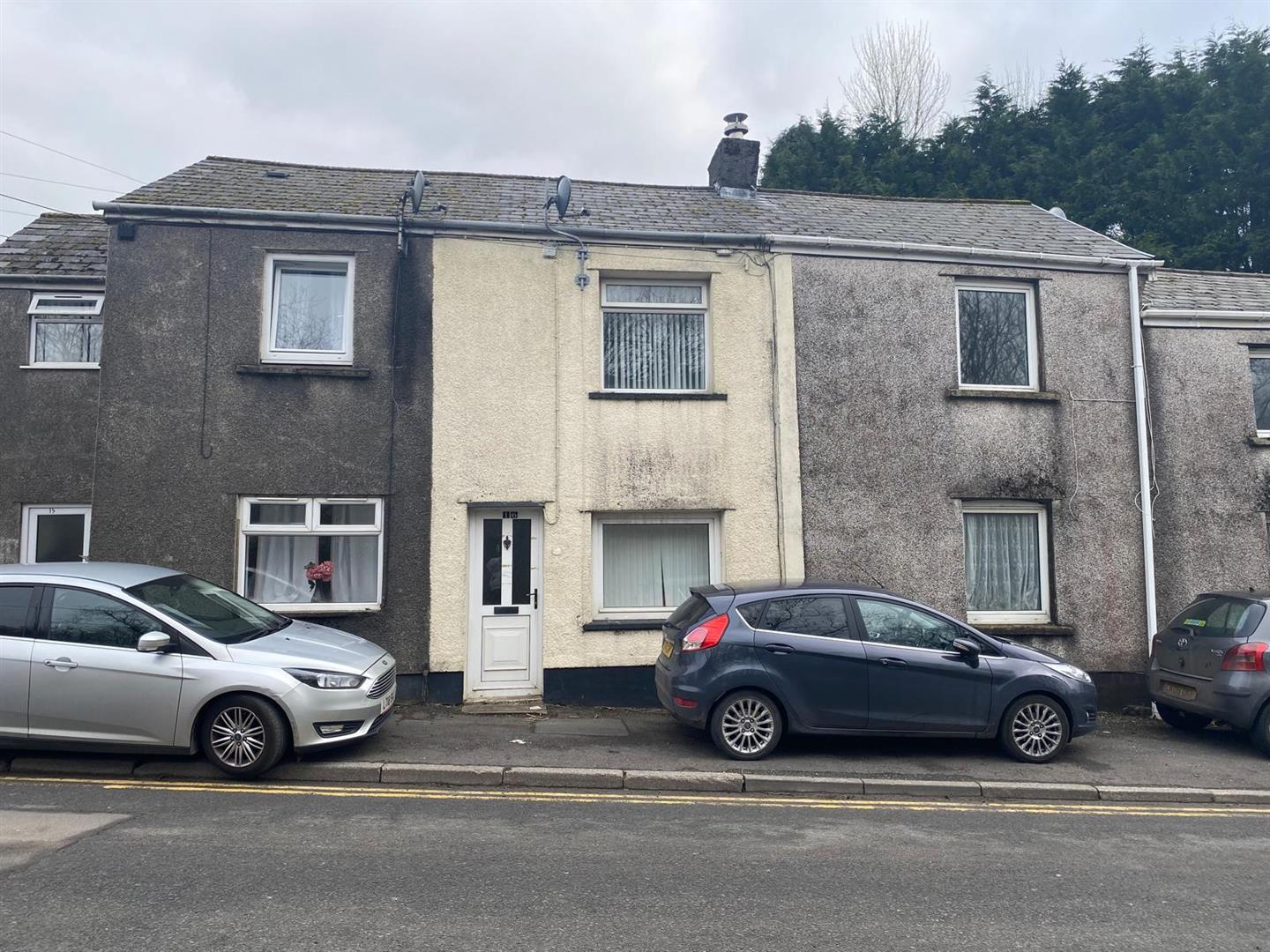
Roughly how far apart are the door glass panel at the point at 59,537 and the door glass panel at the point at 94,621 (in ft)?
16.9

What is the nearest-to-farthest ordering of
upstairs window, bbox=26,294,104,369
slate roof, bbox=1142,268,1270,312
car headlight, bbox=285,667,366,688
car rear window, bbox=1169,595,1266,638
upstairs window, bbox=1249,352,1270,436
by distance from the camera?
car headlight, bbox=285,667,366,688 < car rear window, bbox=1169,595,1266,638 < upstairs window, bbox=26,294,104,369 < slate roof, bbox=1142,268,1270,312 < upstairs window, bbox=1249,352,1270,436

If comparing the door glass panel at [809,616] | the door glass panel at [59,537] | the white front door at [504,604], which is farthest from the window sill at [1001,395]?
the door glass panel at [59,537]

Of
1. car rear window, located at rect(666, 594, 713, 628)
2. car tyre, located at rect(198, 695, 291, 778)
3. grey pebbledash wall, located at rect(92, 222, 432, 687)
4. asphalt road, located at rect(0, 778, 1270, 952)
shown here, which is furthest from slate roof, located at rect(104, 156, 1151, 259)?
asphalt road, located at rect(0, 778, 1270, 952)

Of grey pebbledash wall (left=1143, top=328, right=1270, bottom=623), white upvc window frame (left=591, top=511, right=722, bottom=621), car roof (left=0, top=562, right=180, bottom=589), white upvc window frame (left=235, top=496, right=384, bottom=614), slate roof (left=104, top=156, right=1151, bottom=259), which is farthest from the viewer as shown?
grey pebbledash wall (left=1143, top=328, right=1270, bottom=623)

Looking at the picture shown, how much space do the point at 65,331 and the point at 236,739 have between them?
7.72 m

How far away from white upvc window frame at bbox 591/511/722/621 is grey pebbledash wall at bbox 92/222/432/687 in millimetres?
1978

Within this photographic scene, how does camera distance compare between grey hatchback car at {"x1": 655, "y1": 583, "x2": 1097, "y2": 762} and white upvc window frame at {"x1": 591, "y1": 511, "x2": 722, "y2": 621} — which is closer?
grey hatchback car at {"x1": 655, "y1": 583, "x2": 1097, "y2": 762}

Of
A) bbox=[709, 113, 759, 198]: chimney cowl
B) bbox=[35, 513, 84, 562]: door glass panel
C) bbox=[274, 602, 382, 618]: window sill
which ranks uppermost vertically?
bbox=[709, 113, 759, 198]: chimney cowl

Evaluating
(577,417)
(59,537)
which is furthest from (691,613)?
(59,537)

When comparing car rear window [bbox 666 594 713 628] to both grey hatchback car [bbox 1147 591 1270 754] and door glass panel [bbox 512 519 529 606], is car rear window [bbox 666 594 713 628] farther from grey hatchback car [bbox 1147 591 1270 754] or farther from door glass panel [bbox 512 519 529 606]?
grey hatchback car [bbox 1147 591 1270 754]

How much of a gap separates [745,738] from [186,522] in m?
6.52

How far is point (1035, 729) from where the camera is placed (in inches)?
316

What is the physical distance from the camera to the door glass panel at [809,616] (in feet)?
26.2

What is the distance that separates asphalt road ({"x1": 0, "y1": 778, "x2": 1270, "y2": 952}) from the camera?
14.3ft
